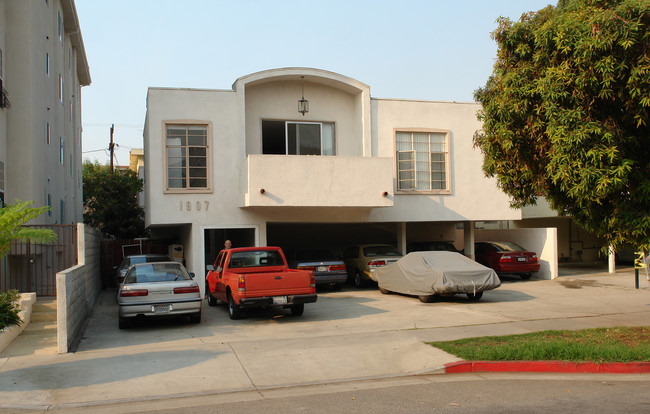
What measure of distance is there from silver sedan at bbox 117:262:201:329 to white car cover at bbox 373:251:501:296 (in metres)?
6.08

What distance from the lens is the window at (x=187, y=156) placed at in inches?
723

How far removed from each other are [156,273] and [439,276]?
23.4ft

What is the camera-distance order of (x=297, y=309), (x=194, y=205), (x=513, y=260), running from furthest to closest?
1. (x=513, y=260)
2. (x=194, y=205)
3. (x=297, y=309)

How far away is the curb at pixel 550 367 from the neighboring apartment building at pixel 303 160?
402 inches

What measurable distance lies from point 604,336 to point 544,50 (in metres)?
5.12

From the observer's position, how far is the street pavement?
25.5 feet

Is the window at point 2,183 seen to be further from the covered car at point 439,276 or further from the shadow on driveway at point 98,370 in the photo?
the covered car at point 439,276

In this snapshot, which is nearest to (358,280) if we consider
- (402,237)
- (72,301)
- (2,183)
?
(402,237)

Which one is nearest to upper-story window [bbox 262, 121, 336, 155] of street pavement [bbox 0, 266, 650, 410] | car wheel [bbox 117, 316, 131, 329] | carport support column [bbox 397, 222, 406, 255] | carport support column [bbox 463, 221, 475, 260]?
carport support column [bbox 397, 222, 406, 255]

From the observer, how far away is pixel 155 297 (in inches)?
484

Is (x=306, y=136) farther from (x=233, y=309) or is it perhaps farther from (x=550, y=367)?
(x=550, y=367)

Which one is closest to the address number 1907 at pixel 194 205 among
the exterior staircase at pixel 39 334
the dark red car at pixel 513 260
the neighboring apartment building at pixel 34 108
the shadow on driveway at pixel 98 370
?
the neighboring apartment building at pixel 34 108

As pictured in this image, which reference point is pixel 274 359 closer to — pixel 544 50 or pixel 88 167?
pixel 544 50

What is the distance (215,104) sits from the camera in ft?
61.3
